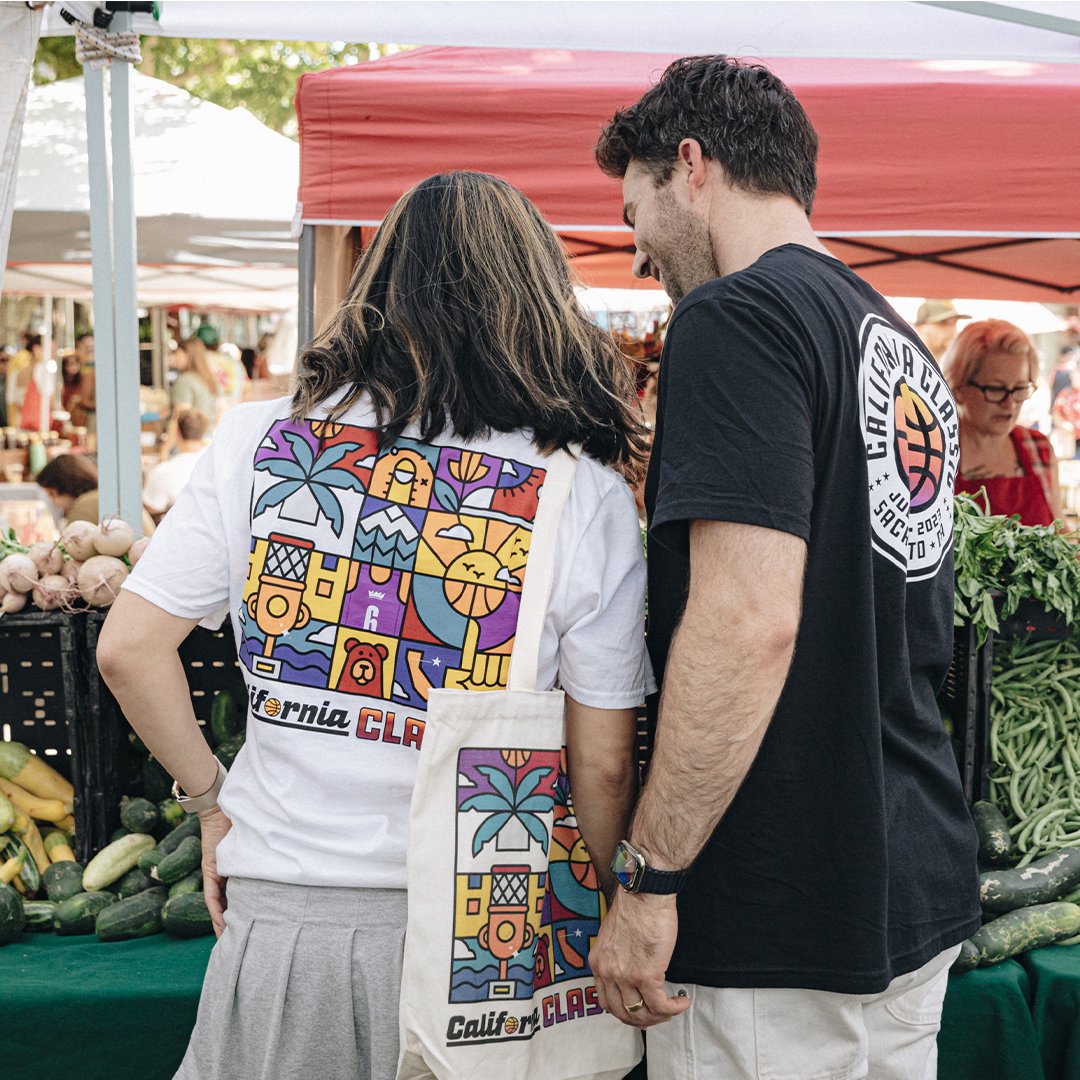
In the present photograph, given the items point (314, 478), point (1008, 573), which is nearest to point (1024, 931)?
point (1008, 573)

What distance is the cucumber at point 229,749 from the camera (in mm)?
2777

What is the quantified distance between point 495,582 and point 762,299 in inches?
20.1

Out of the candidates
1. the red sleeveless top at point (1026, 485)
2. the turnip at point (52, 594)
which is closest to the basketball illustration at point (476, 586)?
the turnip at point (52, 594)

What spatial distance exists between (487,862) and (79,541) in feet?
6.31

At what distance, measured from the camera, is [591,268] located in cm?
572

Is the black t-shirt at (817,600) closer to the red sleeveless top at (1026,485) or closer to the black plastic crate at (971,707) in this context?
the black plastic crate at (971,707)

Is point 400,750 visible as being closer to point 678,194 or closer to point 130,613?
point 130,613

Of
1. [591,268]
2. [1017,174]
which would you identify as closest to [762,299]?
[1017,174]

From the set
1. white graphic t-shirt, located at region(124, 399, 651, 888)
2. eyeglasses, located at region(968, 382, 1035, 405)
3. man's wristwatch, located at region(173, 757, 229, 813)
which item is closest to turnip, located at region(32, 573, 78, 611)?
man's wristwatch, located at region(173, 757, 229, 813)

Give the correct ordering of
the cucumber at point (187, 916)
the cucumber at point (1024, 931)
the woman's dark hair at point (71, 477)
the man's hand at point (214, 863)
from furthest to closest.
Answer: the woman's dark hair at point (71, 477)
the cucumber at point (187, 916)
the cucumber at point (1024, 931)
the man's hand at point (214, 863)

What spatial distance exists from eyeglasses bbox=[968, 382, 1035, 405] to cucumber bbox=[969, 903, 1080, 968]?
2913 millimetres

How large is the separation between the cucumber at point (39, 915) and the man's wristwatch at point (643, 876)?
1.76 meters

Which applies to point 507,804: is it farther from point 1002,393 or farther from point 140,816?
point 1002,393

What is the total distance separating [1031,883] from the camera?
253cm
